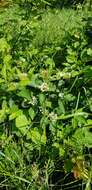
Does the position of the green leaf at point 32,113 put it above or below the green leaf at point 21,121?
above

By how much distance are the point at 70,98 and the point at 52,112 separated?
0.15m

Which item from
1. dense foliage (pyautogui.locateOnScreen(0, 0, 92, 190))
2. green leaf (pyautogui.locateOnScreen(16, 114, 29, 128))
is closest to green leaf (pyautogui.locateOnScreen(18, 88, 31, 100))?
dense foliage (pyautogui.locateOnScreen(0, 0, 92, 190))

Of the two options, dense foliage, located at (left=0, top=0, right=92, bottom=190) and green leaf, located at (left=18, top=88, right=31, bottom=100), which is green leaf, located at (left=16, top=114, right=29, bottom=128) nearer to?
dense foliage, located at (left=0, top=0, right=92, bottom=190)

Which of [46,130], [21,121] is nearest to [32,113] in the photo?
[21,121]

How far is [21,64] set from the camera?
326cm

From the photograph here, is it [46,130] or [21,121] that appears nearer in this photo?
[21,121]

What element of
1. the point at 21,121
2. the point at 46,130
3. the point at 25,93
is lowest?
the point at 46,130

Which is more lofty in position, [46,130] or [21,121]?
[21,121]

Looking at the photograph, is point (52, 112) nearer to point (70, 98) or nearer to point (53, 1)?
point (70, 98)

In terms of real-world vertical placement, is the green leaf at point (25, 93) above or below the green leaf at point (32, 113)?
above

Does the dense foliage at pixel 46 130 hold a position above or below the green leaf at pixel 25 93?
below

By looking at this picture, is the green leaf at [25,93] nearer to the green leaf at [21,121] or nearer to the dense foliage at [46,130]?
the dense foliage at [46,130]

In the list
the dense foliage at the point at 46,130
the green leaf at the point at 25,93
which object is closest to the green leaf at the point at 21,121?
the dense foliage at the point at 46,130

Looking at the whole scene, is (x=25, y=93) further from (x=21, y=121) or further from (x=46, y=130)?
(x=46, y=130)
